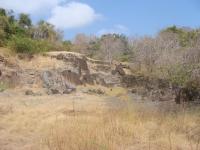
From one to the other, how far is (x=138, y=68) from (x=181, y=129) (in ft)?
116

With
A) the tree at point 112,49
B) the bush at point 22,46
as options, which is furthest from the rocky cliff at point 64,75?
the tree at point 112,49

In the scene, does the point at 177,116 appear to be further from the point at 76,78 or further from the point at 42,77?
the point at 76,78

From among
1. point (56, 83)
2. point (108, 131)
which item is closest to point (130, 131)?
point (108, 131)

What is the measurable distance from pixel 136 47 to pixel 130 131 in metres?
41.5

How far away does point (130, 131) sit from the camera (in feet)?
32.4

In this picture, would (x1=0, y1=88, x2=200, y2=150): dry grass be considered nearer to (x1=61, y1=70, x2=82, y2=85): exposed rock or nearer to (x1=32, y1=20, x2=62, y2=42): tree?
(x1=61, y1=70, x2=82, y2=85): exposed rock

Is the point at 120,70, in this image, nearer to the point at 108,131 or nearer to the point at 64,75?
the point at 64,75

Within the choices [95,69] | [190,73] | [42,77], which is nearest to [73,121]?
[190,73]

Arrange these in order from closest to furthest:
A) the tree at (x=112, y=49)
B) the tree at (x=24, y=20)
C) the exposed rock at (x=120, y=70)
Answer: the exposed rock at (x=120, y=70), the tree at (x=24, y=20), the tree at (x=112, y=49)

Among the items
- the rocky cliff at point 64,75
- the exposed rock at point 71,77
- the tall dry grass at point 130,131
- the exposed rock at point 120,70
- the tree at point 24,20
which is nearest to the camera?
the tall dry grass at point 130,131

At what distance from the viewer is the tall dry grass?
8438mm

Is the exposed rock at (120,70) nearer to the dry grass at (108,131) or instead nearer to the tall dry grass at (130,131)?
the dry grass at (108,131)

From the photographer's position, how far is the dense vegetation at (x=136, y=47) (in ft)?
51.0

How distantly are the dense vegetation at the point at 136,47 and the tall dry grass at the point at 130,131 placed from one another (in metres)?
3.40
